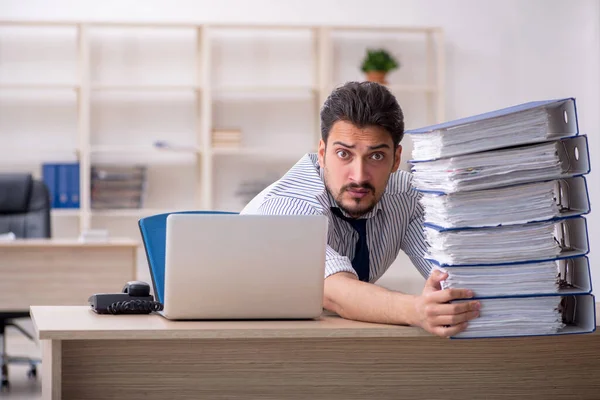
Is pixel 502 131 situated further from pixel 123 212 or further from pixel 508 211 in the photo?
pixel 123 212

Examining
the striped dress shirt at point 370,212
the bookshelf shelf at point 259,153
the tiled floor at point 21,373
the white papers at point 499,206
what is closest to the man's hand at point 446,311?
the white papers at point 499,206

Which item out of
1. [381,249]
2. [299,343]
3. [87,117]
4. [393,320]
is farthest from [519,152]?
[87,117]

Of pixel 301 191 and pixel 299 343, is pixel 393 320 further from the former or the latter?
pixel 301 191

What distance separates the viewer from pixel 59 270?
4.33 meters

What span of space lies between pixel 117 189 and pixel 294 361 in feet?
14.5

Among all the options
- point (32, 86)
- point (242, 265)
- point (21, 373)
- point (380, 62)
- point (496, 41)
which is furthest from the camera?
point (496, 41)

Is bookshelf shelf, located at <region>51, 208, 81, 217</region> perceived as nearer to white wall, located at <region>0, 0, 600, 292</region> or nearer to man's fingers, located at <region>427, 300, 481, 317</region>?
white wall, located at <region>0, 0, 600, 292</region>

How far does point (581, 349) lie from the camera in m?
1.63

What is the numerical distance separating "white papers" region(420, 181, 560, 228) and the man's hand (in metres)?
0.10

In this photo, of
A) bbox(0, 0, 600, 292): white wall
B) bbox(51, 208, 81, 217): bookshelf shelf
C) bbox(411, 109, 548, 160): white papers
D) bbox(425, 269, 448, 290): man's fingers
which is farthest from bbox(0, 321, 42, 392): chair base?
bbox(411, 109, 548, 160): white papers

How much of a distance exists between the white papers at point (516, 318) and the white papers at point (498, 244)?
0.07 metres

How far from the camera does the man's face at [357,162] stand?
1.86 meters

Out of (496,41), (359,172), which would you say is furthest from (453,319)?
(496,41)

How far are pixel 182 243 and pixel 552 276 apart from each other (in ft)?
2.03
